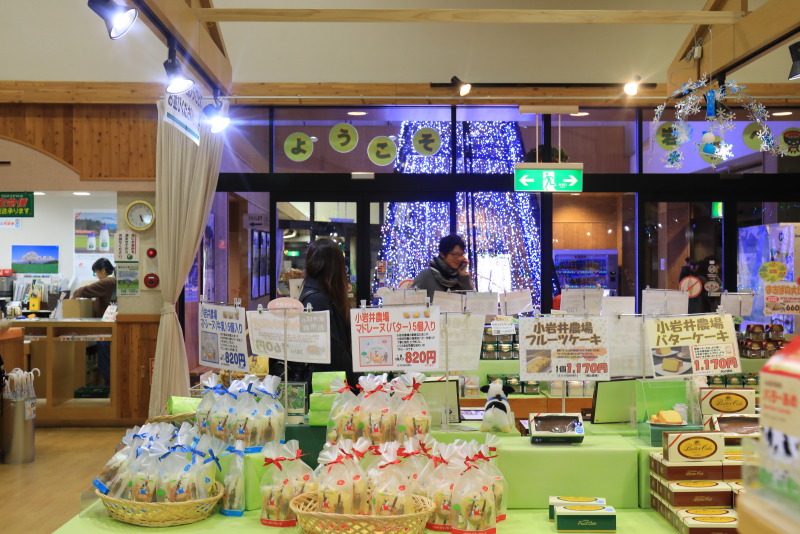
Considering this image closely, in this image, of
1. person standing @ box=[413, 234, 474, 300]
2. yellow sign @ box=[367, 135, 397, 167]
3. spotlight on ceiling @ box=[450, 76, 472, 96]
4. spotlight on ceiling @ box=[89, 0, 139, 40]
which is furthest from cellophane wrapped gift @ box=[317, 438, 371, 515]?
yellow sign @ box=[367, 135, 397, 167]

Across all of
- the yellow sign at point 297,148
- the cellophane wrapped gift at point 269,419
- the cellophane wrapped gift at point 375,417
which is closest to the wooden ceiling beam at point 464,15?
the cellophane wrapped gift at point 269,419

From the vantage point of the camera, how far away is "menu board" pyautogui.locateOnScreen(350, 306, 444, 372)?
3170 millimetres

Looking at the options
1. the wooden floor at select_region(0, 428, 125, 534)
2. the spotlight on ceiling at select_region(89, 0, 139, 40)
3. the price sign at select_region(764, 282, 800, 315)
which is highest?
the spotlight on ceiling at select_region(89, 0, 139, 40)

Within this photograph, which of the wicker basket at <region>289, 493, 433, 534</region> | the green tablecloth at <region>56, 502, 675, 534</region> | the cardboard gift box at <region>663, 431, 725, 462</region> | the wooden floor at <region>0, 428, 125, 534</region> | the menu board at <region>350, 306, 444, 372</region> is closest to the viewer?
the wicker basket at <region>289, 493, 433, 534</region>

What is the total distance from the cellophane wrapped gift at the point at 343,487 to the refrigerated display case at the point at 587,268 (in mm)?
6446

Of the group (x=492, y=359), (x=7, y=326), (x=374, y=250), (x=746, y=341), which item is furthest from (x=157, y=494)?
(x=374, y=250)

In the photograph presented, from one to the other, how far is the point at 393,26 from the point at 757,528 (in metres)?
7.30

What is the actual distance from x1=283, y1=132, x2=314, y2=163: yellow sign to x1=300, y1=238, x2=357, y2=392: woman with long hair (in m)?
4.17

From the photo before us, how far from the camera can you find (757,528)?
1051mm

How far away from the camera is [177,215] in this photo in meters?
8.06

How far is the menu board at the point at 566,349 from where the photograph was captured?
3.19 m

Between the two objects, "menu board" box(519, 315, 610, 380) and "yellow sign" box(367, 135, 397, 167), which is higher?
"yellow sign" box(367, 135, 397, 167)

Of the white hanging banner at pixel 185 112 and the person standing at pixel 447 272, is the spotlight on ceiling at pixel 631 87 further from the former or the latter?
the white hanging banner at pixel 185 112

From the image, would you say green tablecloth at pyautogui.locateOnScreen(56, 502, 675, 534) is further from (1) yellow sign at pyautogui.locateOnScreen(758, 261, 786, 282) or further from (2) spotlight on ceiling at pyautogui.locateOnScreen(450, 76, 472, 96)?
(1) yellow sign at pyautogui.locateOnScreen(758, 261, 786, 282)
